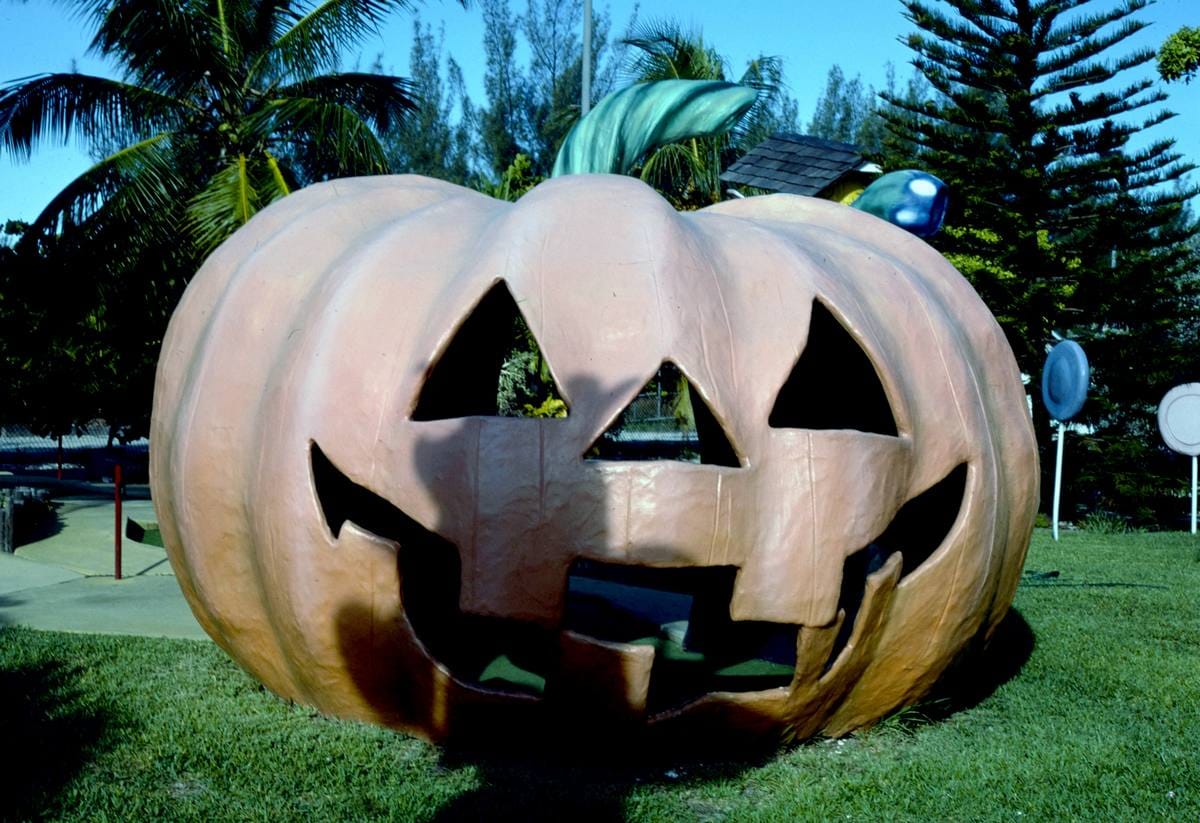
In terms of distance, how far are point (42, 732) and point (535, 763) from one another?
1.75m

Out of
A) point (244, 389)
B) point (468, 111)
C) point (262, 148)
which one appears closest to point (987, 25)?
point (262, 148)

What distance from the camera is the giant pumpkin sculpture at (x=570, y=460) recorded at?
3.81m

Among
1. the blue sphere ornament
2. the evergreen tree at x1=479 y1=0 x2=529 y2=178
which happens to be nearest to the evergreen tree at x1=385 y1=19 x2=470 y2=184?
the evergreen tree at x1=479 y1=0 x2=529 y2=178

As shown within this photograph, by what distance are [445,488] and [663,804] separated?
119 centimetres

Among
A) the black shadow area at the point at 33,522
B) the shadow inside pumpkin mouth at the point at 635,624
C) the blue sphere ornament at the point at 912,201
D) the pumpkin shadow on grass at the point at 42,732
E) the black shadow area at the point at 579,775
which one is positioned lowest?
the black shadow area at the point at 33,522

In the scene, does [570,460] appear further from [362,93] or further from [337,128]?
[362,93]

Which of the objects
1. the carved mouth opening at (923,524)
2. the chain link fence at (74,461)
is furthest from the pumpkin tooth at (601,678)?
the chain link fence at (74,461)

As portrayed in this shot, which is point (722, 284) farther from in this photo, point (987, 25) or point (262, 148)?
point (987, 25)

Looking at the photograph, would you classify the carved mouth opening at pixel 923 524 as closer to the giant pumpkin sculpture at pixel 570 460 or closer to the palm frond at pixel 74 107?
the giant pumpkin sculpture at pixel 570 460

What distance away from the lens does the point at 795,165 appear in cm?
1712

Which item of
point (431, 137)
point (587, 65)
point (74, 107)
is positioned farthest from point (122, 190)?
point (431, 137)

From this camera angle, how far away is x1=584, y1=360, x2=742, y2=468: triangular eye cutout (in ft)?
19.5

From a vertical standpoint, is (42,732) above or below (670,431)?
above

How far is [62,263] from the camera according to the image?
1226 centimetres
